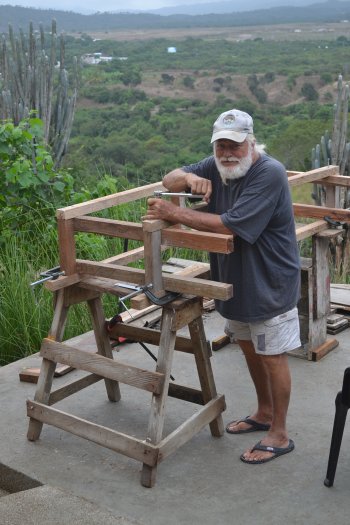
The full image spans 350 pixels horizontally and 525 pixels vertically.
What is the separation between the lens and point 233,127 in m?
3.88

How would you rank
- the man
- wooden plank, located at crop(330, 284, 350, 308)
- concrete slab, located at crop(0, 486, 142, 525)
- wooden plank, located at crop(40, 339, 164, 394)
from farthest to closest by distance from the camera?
wooden plank, located at crop(330, 284, 350, 308) → wooden plank, located at crop(40, 339, 164, 394) → the man → concrete slab, located at crop(0, 486, 142, 525)

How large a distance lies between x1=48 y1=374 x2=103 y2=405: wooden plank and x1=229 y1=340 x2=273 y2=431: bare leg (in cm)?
86

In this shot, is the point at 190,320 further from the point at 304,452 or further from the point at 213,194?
the point at 304,452

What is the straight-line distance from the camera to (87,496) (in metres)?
3.86

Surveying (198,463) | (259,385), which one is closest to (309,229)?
(259,385)

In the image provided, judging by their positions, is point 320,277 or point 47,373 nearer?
point 47,373

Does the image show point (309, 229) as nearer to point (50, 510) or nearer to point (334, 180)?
point (334, 180)

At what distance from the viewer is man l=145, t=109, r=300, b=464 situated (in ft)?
12.7

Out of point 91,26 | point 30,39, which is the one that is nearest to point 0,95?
point 30,39

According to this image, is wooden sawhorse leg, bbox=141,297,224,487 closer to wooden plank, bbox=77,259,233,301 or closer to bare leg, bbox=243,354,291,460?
wooden plank, bbox=77,259,233,301

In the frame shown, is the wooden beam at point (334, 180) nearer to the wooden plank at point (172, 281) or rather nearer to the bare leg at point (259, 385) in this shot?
the bare leg at point (259, 385)

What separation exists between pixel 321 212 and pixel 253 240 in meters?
1.63

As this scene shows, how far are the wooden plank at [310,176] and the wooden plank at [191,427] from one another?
5.08ft

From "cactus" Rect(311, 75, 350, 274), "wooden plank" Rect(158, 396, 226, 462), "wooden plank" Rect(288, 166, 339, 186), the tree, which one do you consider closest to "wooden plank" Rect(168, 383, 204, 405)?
"wooden plank" Rect(158, 396, 226, 462)
